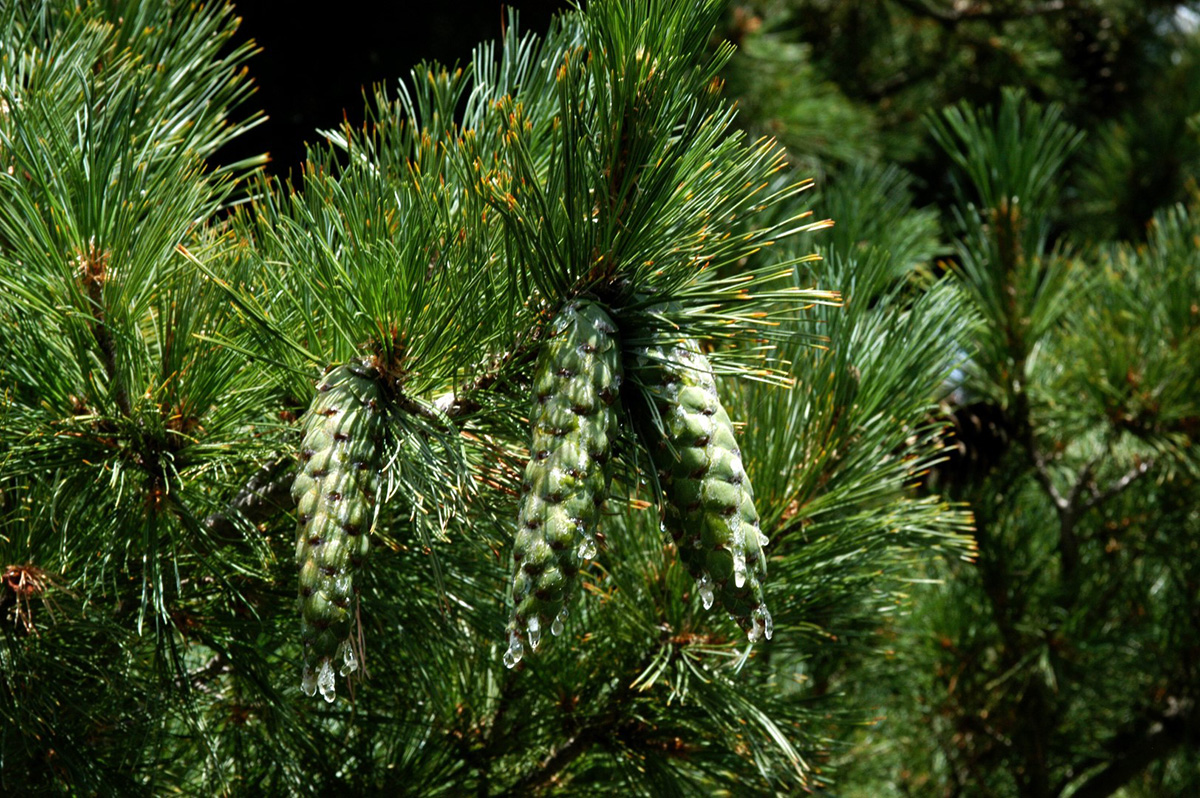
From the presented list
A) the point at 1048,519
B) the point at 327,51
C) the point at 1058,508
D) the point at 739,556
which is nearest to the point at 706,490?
the point at 739,556

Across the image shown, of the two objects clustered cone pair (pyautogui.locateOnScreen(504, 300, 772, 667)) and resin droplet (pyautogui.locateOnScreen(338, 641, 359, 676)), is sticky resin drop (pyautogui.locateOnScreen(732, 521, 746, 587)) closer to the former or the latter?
clustered cone pair (pyautogui.locateOnScreen(504, 300, 772, 667))

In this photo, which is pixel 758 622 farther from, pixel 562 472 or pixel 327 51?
pixel 327 51

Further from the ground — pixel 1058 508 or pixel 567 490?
pixel 567 490

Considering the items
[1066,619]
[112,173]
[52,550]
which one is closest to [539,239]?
[112,173]

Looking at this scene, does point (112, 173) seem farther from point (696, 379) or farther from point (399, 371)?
point (696, 379)

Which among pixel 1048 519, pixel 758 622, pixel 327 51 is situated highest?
pixel 327 51

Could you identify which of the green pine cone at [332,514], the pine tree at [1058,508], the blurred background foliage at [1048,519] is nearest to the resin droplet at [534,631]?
the green pine cone at [332,514]
